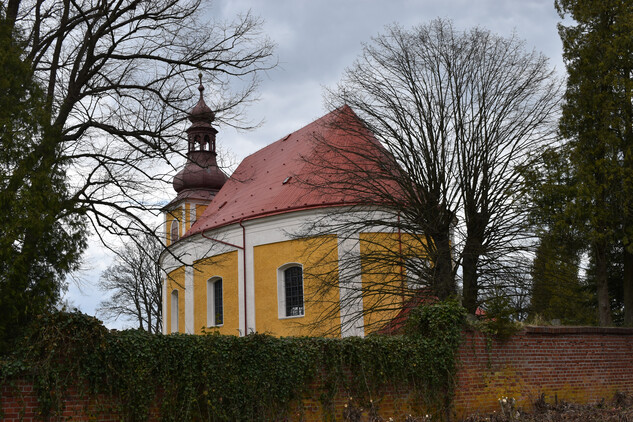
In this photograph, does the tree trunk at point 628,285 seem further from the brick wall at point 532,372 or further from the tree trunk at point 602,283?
the brick wall at point 532,372

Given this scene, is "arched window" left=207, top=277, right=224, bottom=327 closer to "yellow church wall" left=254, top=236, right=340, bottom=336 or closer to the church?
the church

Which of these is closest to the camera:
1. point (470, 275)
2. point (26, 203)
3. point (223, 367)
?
point (26, 203)

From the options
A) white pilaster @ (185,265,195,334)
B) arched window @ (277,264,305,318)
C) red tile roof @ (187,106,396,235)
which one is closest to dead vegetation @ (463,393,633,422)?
red tile roof @ (187,106,396,235)

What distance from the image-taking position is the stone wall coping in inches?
508

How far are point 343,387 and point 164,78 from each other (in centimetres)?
719

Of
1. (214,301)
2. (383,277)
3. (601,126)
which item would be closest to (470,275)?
(383,277)

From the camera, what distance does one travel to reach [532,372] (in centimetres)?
1270

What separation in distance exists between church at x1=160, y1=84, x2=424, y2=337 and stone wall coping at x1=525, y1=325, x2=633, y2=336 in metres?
5.17

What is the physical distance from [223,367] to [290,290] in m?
12.0

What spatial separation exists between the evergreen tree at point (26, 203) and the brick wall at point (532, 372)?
4.16m

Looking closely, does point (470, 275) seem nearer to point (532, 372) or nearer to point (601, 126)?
point (532, 372)

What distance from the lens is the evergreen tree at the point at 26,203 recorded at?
7883 millimetres

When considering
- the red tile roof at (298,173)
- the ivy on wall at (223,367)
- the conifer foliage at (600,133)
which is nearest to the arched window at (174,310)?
the red tile roof at (298,173)

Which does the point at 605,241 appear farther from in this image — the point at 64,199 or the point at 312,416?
the point at 64,199
